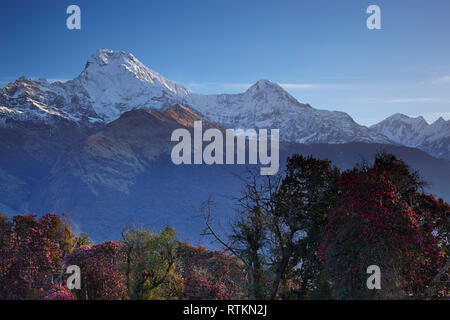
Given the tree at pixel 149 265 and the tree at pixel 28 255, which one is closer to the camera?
the tree at pixel 149 265

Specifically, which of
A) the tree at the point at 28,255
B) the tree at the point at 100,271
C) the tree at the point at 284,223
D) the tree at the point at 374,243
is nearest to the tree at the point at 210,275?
the tree at the point at 284,223

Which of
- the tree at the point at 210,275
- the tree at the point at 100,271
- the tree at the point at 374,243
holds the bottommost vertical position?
the tree at the point at 210,275

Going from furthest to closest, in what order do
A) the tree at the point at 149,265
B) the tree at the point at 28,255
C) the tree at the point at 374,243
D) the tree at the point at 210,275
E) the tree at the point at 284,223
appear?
the tree at the point at 28,255
the tree at the point at 210,275
the tree at the point at 149,265
the tree at the point at 284,223
the tree at the point at 374,243

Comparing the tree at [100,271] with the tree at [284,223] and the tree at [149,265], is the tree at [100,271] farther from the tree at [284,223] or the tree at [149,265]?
the tree at [284,223]

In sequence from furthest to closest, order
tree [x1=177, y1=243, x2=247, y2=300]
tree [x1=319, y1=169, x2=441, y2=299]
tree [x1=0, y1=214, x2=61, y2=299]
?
tree [x1=0, y1=214, x2=61, y2=299] < tree [x1=177, y1=243, x2=247, y2=300] < tree [x1=319, y1=169, x2=441, y2=299]

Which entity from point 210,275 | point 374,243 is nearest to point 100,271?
point 210,275

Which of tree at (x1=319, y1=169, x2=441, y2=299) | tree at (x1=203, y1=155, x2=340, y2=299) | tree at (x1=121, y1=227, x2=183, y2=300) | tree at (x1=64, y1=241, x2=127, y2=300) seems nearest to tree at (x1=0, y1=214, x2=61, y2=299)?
tree at (x1=64, y1=241, x2=127, y2=300)

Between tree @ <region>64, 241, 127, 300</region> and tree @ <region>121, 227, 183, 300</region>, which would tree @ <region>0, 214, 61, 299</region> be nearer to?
tree @ <region>64, 241, 127, 300</region>

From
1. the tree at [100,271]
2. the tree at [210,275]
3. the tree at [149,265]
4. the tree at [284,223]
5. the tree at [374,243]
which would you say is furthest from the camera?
the tree at [100,271]
